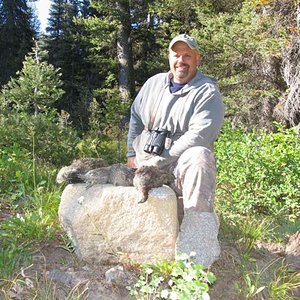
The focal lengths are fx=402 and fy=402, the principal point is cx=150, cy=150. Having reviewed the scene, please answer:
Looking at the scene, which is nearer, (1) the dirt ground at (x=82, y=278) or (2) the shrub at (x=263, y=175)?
(1) the dirt ground at (x=82, y=278)

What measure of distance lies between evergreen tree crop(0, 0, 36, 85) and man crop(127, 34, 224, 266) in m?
18.5

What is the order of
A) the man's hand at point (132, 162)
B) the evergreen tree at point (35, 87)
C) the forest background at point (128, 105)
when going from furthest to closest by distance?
the evergreen tree at point (35, 87) → the forest background at point (128, 105) → the man's hand at point (132, 162)

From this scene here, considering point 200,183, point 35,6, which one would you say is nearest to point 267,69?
point 200,183

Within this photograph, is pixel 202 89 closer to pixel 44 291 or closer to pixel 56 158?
pixel 44 291

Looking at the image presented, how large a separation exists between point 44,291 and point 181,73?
1937 mm

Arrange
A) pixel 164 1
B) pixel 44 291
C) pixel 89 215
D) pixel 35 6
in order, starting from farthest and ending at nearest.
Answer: pixel 35 6
pixel 164 1
pixel 89 215
pixel 44 291

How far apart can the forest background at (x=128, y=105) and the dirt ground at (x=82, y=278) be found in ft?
0.48

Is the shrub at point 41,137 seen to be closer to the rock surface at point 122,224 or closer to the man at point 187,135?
the man at point 187,135

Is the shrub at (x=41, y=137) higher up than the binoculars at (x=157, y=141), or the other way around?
the binoculars at (x=157, y=141)

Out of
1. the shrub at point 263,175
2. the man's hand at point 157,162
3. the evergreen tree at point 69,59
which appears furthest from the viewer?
the evergreen tree at point 69,59

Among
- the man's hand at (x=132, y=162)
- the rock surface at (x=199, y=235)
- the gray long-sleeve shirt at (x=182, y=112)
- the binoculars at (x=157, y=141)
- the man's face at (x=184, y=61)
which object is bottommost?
the rock surface at (x=199, y=235)

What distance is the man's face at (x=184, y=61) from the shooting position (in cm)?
327

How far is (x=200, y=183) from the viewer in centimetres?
278

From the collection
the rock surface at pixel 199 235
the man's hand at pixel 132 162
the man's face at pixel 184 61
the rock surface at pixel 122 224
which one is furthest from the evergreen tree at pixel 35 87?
the rock surface at pixel 199 235
